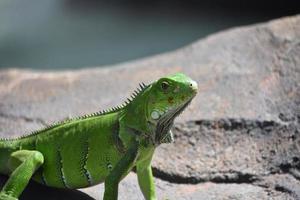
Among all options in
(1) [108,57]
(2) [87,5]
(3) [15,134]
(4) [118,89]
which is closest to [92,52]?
(1) [108,57]

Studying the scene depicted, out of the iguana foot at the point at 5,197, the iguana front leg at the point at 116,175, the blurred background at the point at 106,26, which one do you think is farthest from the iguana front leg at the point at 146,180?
the blurred background at the point at 106,26

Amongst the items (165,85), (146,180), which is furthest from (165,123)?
(146,180)

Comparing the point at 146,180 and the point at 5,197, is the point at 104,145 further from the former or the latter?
the point at 5,197

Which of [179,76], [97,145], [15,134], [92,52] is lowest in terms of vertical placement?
[92,52]

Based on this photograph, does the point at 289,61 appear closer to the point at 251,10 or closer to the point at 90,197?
the point at 90,197

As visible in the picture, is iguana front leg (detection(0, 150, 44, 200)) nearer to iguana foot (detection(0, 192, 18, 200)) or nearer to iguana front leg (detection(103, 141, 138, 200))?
iguana foot (detection(0, 192, 18, 200))

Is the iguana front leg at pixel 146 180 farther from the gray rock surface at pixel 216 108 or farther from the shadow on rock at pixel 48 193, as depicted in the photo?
the shadow on rock at pixel 48 193
